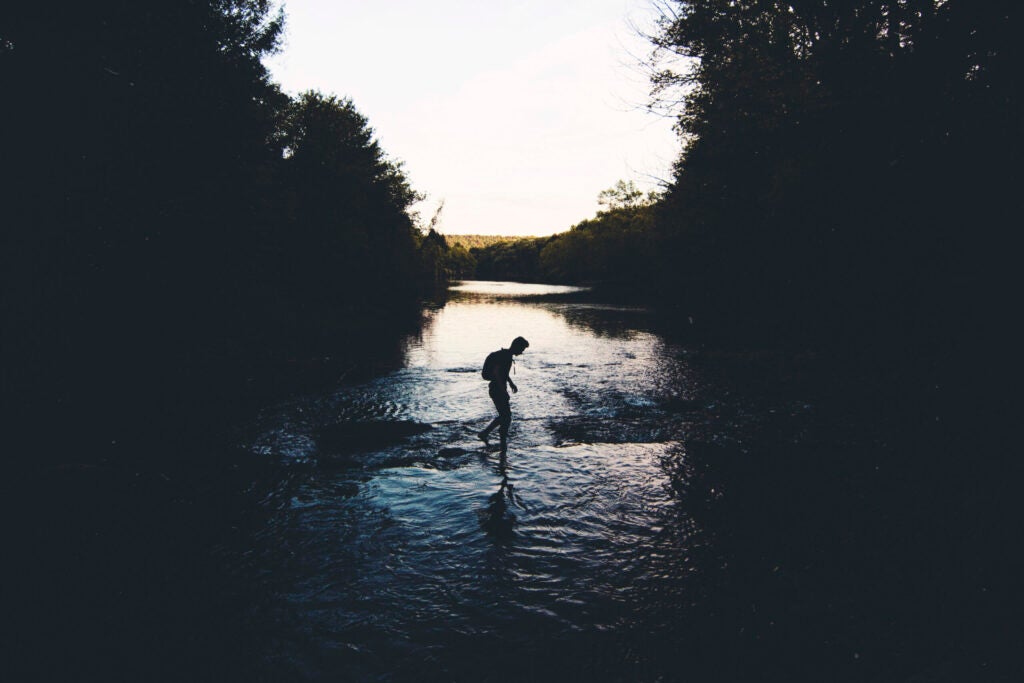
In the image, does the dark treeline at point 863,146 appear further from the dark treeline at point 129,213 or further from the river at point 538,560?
A: the dark treeline at point 129,213

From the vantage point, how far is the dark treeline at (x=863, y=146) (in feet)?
21.9

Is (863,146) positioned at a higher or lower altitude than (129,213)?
higher

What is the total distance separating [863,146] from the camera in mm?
10312

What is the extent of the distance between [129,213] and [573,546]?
13.6 meters

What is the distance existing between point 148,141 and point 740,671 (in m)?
17.1

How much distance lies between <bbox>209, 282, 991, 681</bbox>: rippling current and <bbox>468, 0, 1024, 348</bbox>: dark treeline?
11.7ft

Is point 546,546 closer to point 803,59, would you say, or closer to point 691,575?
point 691,575

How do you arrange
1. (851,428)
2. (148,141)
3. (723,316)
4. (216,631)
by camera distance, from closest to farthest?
(216,631)
(851,428)
(148,141)
(723,316)

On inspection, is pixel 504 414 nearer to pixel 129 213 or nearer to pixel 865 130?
pixel 865 130

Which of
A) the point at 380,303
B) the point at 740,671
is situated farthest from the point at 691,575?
the point at 380,303

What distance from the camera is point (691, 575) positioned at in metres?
5.57

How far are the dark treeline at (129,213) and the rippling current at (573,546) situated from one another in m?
4.08

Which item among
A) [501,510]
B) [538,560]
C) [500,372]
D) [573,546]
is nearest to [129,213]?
[500,372]

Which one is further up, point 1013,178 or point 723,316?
point 1013,178
